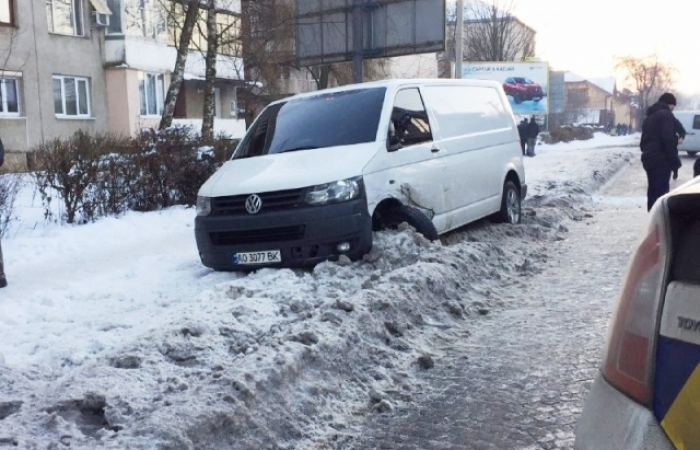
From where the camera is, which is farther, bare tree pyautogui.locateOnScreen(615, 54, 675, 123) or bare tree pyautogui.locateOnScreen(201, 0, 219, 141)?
bare tree pyautogui.locateOnScreen(615, 54, 675, 123)

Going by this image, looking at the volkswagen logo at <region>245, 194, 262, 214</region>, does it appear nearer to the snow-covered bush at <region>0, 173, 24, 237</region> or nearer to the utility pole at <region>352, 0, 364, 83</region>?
the snow-covered bush at <region>0, 173, 24, 237</region>

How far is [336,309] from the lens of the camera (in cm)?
557

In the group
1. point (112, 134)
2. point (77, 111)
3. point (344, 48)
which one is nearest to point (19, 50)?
point (77, 111)

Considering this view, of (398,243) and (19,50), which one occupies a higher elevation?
(19,50)

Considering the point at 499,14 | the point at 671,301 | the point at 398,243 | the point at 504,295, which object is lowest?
the point at 504,295

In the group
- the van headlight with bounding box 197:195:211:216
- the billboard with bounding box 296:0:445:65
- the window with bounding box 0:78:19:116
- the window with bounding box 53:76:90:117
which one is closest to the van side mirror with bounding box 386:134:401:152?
the van headlight with bounding box 197:195:211:216

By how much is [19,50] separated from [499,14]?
30.3 meters

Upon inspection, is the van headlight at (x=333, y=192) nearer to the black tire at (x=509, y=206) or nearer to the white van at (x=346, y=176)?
the white van at (x=346, y=176)

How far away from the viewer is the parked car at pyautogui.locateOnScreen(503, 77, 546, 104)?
158 ft

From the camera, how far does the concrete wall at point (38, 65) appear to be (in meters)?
26.1

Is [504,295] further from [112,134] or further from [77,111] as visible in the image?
[77,111]

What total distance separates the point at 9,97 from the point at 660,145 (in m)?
23.1

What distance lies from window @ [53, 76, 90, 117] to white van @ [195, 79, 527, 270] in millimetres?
→ 22206

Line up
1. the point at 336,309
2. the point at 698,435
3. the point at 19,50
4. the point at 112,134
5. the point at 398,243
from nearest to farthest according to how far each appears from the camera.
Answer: the point at 698,435, the point at 336,309, the point at 398,243, the point at 112,134, the point at 19,50
